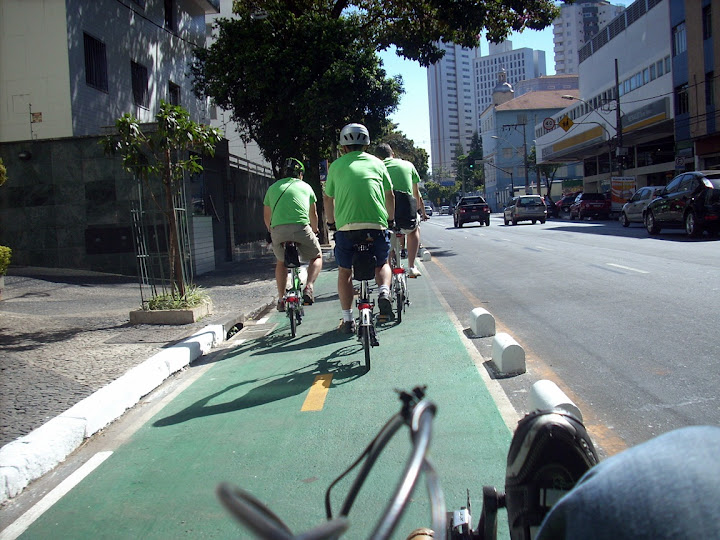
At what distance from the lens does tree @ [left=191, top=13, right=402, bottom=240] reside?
16.4 m

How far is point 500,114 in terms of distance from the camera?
9400cm

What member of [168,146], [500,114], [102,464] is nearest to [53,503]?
[102,464]

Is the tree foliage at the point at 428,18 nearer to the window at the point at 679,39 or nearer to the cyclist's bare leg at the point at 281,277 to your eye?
the cyclist's bare leg at the point at 281,277

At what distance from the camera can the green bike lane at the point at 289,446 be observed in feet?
10.3

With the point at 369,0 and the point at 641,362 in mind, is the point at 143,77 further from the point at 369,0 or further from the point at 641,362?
the point at 641,362

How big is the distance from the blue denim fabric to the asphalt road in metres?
2.65

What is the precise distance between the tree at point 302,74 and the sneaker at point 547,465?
1506 cm

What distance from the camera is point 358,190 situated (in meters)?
6.14

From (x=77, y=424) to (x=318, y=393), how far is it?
5.43 ft

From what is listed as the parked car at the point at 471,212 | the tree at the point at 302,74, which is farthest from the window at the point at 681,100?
the tree at the point at 302,74

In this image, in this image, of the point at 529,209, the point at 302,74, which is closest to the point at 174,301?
the point at 302,74

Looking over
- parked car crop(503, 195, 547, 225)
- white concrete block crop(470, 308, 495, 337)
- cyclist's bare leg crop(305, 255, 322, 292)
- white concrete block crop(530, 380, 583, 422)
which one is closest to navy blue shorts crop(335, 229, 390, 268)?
white concrete block crop(470, 308, 495, 337)

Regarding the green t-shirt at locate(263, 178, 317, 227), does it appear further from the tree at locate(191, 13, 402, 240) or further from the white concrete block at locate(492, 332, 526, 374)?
the tree at locate(191, 13, 402, 240)

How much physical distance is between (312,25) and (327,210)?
11.5 metres
